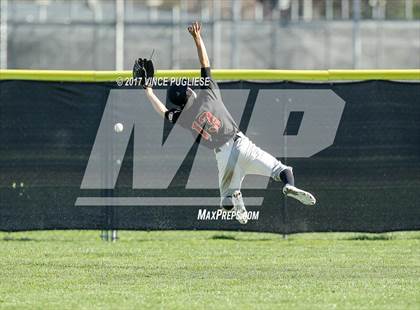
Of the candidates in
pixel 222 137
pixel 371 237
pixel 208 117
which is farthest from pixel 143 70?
pixel 371 237

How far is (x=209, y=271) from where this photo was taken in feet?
33.1

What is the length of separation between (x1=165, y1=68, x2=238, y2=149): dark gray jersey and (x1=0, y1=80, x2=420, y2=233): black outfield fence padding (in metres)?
2.22

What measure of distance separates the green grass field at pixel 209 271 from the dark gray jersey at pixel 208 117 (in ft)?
4.18

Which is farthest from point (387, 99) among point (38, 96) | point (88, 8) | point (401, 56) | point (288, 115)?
point (88, 8)

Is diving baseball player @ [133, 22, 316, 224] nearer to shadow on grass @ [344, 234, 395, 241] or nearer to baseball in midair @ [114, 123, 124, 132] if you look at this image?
baseball in midair @ [114, 123, 124, 132]

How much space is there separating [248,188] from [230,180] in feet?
7.17

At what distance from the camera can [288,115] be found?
505 inches

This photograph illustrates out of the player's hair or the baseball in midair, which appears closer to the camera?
the player's hair

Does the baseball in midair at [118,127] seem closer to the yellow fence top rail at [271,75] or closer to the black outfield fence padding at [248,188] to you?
the black outfield fence padding at [248,188]

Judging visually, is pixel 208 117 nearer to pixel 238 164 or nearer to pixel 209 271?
pixel 238 164

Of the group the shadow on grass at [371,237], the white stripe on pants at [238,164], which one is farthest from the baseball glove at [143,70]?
the shadow on grass at [371,237]

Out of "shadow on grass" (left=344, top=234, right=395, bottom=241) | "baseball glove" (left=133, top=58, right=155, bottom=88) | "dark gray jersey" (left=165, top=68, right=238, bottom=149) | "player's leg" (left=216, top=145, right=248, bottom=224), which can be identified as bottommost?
"shadow on grass" (left=344, top=234, right=395, bottom=241)

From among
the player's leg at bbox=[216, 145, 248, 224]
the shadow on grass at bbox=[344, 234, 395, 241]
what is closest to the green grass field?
the shadow on grass at bbox=[344, 234, 395, 241]

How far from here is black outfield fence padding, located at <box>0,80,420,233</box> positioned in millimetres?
12781
